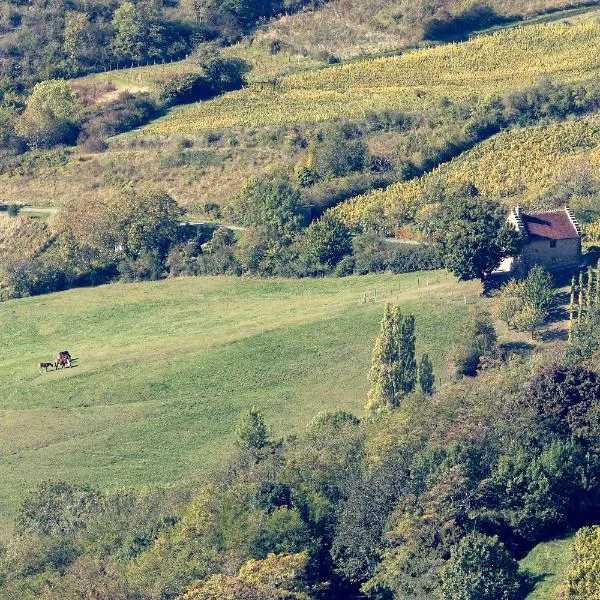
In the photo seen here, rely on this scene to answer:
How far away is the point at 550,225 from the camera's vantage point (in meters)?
123

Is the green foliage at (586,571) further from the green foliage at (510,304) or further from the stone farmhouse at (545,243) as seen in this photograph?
the stone farmhouse at (545,243)

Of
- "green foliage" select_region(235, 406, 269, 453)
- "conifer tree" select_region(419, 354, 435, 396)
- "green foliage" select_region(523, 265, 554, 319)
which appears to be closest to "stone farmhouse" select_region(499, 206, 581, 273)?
"green foliage" select_region(523, 265, 554, 319)

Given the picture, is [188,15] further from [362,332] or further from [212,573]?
[212,573]

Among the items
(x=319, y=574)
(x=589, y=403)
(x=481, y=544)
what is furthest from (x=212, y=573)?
(x=589, y=403)

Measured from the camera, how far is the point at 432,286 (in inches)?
4884

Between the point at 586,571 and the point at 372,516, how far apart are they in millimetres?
12654

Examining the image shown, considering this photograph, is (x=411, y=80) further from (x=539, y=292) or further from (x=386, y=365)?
(x=386, y=365)

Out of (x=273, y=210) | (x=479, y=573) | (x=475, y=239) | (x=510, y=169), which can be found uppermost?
(x=273, y=210)

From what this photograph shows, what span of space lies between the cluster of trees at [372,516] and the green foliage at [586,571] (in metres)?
0.09

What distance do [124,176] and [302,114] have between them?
1648cm

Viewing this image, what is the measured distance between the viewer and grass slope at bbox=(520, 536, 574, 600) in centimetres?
8612

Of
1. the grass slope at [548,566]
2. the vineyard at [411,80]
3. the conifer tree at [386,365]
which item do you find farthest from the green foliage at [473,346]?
the vineyard at [411,80]

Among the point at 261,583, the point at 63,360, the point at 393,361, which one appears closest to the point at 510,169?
the point at 393,361

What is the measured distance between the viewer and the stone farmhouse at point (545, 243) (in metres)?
122
